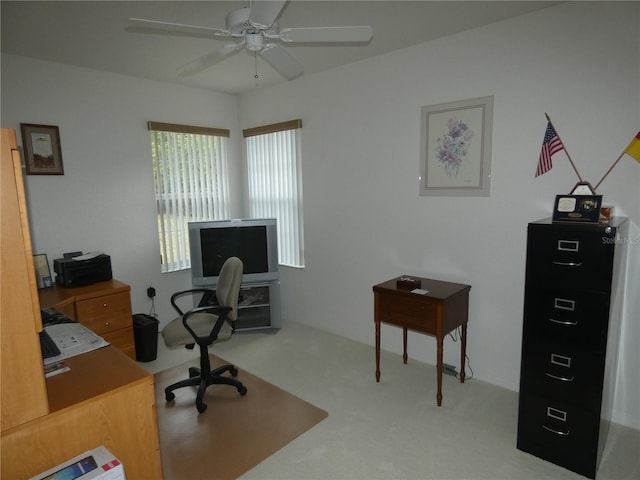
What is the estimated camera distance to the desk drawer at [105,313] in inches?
122

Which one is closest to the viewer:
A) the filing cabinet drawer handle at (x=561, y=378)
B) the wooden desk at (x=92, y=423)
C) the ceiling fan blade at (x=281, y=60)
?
the wooden desk at (x=92, y=423)

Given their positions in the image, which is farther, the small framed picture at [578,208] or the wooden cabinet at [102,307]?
the wooden cabinet at [102,307]

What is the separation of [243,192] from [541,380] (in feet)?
12.3

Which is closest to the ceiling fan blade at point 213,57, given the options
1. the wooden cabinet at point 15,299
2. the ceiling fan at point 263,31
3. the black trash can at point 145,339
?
the ceiling fan at point 263,31

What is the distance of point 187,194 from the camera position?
14.3 ft

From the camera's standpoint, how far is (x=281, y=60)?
7.80 ft

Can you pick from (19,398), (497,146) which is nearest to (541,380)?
(497,146)

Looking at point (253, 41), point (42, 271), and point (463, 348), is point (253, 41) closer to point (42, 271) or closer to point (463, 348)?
point (463, 348)

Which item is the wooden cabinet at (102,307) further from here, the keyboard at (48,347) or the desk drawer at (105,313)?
the keyboard at (48,347)

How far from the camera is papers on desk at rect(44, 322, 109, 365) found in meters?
1.85

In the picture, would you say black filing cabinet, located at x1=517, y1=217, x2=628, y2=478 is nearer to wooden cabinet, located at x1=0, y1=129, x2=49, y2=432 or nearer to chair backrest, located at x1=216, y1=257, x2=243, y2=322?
chair backrest, located at x1=216, y1=257, x2=243, y2=322

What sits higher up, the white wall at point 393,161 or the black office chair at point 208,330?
the white wall at point 393,161

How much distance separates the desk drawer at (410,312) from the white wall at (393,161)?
56cm

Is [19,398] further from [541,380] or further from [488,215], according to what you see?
[488,215]
